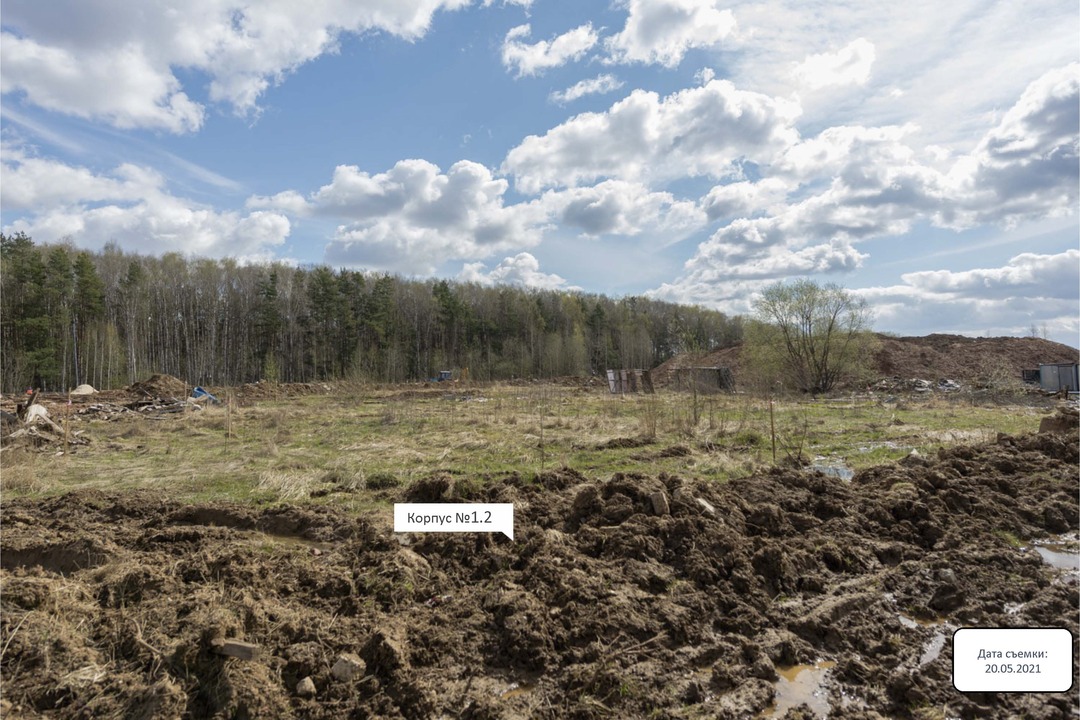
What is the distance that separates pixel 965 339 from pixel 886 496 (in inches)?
2193

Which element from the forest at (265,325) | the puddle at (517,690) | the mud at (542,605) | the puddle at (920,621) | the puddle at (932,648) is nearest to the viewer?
the mud at (542,605)

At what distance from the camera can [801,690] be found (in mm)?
3289

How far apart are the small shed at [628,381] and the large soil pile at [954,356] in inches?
358

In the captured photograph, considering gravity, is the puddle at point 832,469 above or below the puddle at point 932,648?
above

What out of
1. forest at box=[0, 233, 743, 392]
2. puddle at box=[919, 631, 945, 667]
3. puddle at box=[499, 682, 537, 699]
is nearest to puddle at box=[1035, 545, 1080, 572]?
puddle at box=[919, 631, 945, 667]

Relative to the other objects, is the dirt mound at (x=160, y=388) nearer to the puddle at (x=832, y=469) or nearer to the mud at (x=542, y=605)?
the mud at (x=542, y=605)

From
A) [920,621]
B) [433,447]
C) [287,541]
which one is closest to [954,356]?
[433,447]

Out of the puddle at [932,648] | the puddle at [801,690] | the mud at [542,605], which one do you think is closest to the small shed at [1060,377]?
the mud at [542,605]
